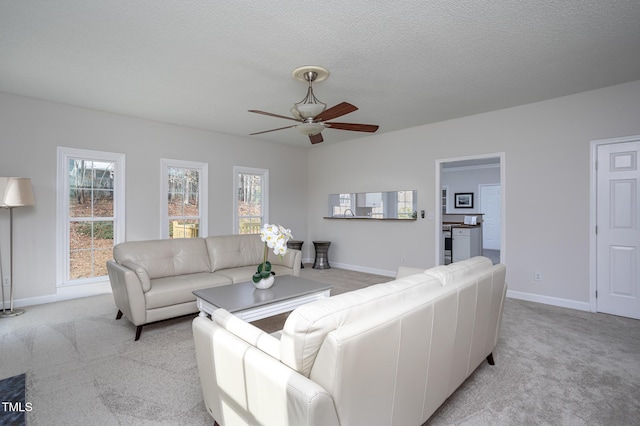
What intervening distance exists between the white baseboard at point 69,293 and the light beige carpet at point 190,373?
662 millimetres

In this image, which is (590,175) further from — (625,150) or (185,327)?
(185,327)

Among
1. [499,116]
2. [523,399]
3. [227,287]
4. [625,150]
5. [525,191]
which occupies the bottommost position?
[523,399]

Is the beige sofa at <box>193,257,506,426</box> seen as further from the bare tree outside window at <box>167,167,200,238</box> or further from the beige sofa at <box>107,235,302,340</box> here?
the bare tree outside window at <box>167,167,200,238</box>

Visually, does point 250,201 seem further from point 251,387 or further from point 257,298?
point 251,387

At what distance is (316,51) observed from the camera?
115 inches

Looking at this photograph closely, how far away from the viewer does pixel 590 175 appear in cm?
392

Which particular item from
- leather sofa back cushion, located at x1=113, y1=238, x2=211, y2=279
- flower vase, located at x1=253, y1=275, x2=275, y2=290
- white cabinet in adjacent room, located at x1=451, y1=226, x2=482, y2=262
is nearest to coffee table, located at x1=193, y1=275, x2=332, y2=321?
flower vase, located at x1=253, y1=275, x2=275, y2=290

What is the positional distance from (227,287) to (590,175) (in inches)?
177

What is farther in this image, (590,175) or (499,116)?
(499,116)

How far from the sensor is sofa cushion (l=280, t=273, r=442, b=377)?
3.88 ft

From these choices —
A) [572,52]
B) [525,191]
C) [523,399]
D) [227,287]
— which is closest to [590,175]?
[525,191]

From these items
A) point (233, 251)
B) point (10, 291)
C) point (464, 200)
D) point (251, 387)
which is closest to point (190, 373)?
point (251, 387)

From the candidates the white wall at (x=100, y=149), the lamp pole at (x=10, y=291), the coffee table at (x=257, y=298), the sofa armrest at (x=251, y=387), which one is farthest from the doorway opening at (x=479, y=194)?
the lamp pole at (x=10, y=291)

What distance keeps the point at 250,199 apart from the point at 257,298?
4.00m
